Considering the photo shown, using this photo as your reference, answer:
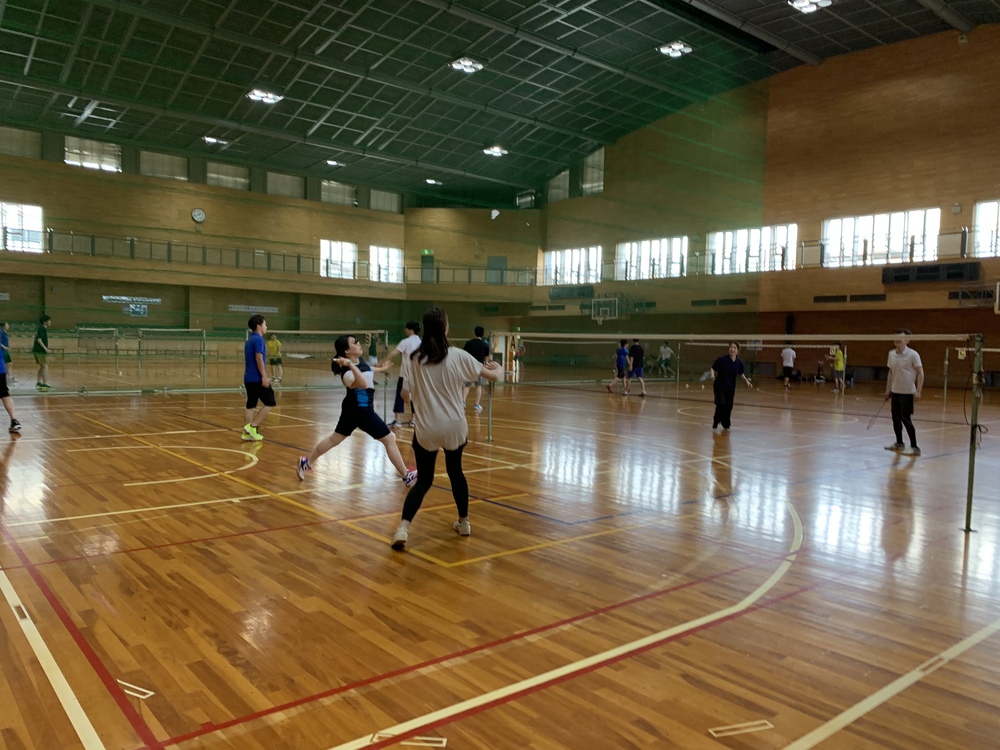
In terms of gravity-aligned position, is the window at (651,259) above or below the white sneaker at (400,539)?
above

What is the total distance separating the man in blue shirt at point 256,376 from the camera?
10.5 meters

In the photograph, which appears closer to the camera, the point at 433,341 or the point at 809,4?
the point at 433,341

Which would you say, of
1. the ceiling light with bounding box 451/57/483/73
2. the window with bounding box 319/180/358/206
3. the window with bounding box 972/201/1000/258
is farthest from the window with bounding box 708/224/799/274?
the window with bounding box 319/180/358/206

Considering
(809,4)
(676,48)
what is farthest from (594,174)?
(809,4)

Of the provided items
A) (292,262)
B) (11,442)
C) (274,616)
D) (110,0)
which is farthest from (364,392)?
(292,262)

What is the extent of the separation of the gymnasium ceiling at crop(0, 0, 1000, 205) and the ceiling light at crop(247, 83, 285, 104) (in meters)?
0.28

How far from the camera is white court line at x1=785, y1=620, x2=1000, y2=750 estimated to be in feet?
9.62

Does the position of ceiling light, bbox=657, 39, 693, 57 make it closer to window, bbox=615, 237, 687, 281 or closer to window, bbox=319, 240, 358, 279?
window, bbox=615, 237, 687, 281

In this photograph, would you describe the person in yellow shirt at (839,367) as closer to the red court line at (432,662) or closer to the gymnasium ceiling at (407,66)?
the gymnasium ceiling at (407,66)

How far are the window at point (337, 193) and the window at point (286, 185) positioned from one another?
116 centimetres

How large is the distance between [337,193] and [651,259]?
20.1 metres

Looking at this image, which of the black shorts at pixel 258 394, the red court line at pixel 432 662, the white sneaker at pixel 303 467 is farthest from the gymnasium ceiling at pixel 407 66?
the red court line at pixel 432 662

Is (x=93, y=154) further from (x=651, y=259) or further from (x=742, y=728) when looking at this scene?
(x=742, y=728)

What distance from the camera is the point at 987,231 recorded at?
2617 centimetres
